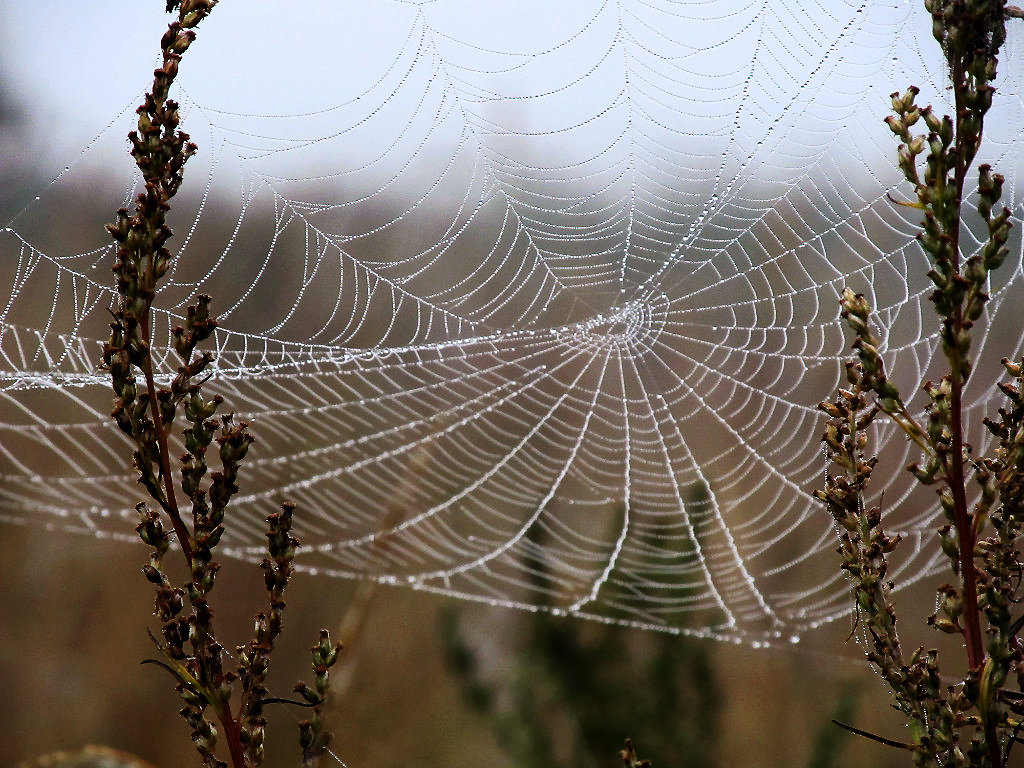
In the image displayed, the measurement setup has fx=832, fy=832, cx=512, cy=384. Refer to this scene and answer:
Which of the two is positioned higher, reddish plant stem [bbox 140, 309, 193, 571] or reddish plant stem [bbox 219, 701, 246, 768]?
reddish plant stem [bbox 140, 309, 193, 571]

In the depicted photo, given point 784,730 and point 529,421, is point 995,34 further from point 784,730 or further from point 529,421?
point 529,421

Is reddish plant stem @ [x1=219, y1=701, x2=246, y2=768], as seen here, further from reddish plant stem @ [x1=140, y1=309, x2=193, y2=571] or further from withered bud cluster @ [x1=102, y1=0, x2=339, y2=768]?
reddish plant stem @ [x1=140, y1=309, x2=193, y2=571]

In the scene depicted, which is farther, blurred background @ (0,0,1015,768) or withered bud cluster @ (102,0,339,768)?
blurred background @ (0,0,1015,768)

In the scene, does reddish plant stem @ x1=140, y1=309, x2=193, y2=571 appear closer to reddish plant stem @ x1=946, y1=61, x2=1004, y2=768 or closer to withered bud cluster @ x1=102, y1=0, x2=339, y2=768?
withered bud cluster @ x1=102, y1=0, x2=339, y2=768

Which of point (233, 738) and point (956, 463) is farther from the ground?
point (956, 463)

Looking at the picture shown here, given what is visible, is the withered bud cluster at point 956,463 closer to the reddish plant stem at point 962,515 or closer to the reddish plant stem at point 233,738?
the reddish plant stem at point 962,515

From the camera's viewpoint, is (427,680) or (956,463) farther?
(427,680)

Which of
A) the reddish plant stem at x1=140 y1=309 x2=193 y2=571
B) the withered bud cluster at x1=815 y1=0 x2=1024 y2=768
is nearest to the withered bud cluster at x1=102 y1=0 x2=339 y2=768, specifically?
the reddish plant stem at x1=140 y1=309 x2=193 y2=571

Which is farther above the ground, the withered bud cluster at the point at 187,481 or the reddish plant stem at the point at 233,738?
the withered bud cluster at the point at 187,481

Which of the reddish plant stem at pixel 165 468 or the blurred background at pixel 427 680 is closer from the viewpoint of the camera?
the reddish plant stem at pixel 165 468

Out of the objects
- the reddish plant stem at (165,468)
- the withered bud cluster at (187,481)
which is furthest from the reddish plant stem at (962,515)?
the reddish plant stem at (165,468)

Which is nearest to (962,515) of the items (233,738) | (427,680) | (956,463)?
(956,463)

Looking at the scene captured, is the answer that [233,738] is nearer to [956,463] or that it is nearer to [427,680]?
[956,463]
